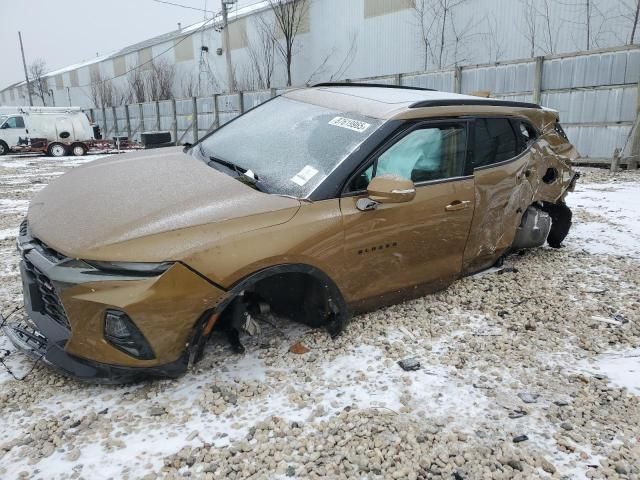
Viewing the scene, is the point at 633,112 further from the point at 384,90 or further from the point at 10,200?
the point at 10,200

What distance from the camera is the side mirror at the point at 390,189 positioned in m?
2.80

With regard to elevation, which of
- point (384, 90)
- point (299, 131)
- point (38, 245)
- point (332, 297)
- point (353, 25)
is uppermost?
point (353, 25)

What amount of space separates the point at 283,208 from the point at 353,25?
2269cm

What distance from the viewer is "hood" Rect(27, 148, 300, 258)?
2.39 metres

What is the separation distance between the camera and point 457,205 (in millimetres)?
3420

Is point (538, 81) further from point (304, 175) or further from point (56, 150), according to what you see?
point (56, 150)

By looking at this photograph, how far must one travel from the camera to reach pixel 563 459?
215 cm

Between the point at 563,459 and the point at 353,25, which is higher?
the point at 353,25

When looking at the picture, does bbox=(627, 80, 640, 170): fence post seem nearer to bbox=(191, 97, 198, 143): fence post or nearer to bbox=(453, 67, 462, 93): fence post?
bbox=(453, 67, 462, 93): fence post

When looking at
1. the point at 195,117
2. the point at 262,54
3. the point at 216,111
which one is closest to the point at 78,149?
the point at 195,117

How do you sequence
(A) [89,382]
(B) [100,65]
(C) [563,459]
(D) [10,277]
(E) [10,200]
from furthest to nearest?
(B) [100,65]
(E) [10,200]
(D) [10,277]
(A) [89,382]
(C) [563,459]

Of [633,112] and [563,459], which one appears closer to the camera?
[563,459]

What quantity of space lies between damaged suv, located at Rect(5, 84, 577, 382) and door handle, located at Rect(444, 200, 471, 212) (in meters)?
0.01

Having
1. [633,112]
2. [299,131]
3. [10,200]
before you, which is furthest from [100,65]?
[299,131]
